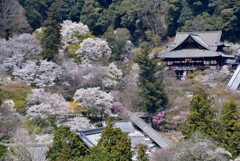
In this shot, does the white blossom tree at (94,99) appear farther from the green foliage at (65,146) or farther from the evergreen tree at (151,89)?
the green foliage at (65,146)

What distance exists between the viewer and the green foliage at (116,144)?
12430 millimetres

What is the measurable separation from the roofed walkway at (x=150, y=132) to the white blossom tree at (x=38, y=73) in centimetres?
700

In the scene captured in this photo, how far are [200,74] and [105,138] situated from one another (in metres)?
16.0

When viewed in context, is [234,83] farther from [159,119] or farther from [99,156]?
[99,156]

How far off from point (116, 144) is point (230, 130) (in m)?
5.42

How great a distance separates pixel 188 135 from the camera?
13703mm

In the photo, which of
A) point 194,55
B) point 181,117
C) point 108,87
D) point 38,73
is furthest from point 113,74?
point 194,55

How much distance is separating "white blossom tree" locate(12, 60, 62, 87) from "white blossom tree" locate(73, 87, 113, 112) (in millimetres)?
3150

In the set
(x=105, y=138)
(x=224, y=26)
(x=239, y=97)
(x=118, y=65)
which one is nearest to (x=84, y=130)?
(x=105, y=138)

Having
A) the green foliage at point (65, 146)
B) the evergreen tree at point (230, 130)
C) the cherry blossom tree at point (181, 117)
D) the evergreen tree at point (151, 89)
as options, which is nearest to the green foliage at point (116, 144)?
the green foliage at point (65, 146)

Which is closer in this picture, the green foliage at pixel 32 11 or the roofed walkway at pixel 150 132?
the roofed walkway at pixel 150 132

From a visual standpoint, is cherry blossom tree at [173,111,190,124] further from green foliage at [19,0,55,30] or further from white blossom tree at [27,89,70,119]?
green foliage at [19,0,55,30]

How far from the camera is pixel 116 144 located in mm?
12852

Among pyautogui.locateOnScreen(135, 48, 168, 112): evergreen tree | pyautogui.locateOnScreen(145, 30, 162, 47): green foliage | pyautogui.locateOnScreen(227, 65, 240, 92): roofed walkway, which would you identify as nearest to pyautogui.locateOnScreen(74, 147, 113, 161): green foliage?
pyautogui.locateOnScreen(135, 48, 168, 112): evergreen tree
